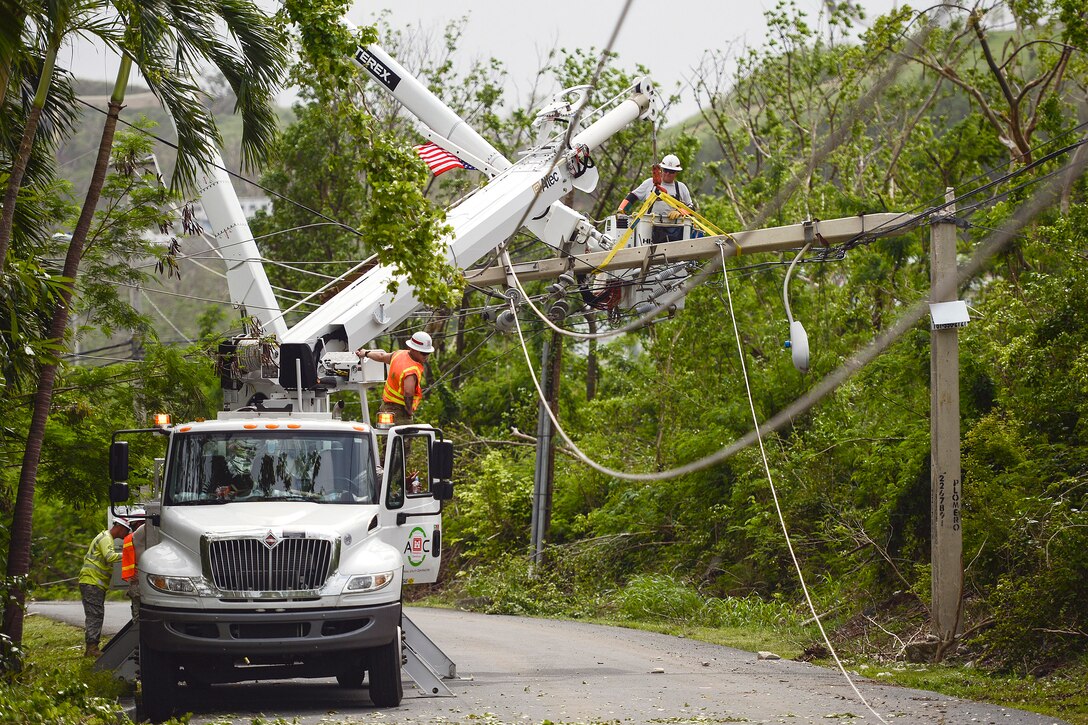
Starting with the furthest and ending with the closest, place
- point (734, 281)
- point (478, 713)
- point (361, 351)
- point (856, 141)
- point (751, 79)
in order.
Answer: point (751, 79), point (856, 141), point (734, 281), point (361, 351), point (478, 713)

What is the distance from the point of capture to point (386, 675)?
498 inches

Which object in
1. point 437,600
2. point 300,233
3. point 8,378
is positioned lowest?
point 437,600

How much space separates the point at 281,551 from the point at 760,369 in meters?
14.6

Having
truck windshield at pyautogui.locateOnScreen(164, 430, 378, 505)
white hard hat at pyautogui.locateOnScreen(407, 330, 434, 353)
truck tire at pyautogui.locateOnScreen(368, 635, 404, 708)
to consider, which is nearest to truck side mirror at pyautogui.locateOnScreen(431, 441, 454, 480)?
truck windshield at pyautogui.locateOnScreen(164, 430, 378, 505)

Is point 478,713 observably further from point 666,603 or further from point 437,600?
point 437,600

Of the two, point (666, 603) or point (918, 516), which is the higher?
point (918, 516)

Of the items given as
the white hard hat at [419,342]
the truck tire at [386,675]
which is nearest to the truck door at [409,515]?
the white hard hat at [419,342]

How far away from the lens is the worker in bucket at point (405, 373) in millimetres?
14727

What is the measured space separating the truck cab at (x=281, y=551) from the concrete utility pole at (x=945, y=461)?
18.9ft

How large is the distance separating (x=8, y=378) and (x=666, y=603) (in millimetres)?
11381

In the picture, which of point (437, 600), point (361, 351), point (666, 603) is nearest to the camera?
point (361, 351)

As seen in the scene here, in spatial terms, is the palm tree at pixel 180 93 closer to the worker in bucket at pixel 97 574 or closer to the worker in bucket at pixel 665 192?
the worker in bucket at pixel 97 574

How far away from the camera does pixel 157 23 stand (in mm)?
14070

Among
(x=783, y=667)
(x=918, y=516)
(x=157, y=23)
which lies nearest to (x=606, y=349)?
(x=918, y=516)
